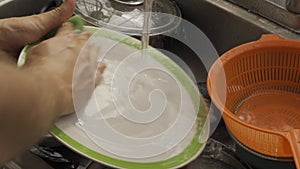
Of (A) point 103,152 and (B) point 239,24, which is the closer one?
(A) point 103,152

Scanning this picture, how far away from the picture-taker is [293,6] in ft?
2.96

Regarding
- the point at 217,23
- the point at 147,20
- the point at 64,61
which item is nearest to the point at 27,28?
the point at 64,61

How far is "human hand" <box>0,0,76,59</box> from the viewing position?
83 centimetres

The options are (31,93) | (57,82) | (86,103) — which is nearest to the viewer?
(31,93)

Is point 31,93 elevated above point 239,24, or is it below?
above

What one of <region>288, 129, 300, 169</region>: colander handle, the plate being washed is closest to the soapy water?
the plate being washed

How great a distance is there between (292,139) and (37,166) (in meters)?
0.41

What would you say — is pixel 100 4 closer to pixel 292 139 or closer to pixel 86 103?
pixel 86 103

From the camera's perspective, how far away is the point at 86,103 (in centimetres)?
78

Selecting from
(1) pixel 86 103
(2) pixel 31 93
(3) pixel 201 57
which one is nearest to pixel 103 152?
(1) pixel 86 103

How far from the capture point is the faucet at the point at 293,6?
0.89 m

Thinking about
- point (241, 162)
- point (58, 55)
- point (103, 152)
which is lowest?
point (241, 162)

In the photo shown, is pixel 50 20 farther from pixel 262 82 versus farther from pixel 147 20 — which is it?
pixel 262 82

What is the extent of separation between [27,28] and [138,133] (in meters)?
0.27
